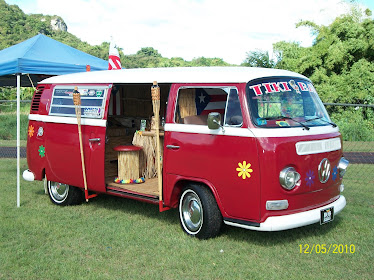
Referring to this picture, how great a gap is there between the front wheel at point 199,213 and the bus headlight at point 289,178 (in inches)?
38.8

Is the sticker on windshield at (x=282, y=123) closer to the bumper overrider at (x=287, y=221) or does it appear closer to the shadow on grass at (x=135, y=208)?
the bumper overrider at (x=287, y=221)

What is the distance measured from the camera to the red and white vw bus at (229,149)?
516cm

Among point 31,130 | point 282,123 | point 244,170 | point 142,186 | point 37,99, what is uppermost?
point 37,99

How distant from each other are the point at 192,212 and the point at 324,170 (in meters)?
1.82

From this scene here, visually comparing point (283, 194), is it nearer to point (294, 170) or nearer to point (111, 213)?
point (294, 170)

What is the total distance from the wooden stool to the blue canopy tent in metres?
1.90

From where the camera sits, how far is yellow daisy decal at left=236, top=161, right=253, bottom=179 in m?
5.19

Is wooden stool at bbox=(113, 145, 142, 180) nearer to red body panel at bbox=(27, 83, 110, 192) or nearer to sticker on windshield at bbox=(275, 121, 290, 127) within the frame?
red body panel at bbox=(27, 83, 110, 192)

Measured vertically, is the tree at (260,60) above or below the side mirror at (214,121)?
above

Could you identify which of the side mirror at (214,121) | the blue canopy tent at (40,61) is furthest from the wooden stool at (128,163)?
the side mirror at (214,121)

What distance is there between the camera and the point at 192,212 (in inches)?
236

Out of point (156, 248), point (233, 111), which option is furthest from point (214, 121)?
point (156, 248)

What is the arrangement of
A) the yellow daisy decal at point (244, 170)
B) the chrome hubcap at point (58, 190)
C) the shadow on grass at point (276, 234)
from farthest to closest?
the chrome hubcap at point (58, 190) < the shadow on grass at point (276, 234) < the yellow daisy decal at point (244, 170)

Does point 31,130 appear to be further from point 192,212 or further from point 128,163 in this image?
point 192,212
